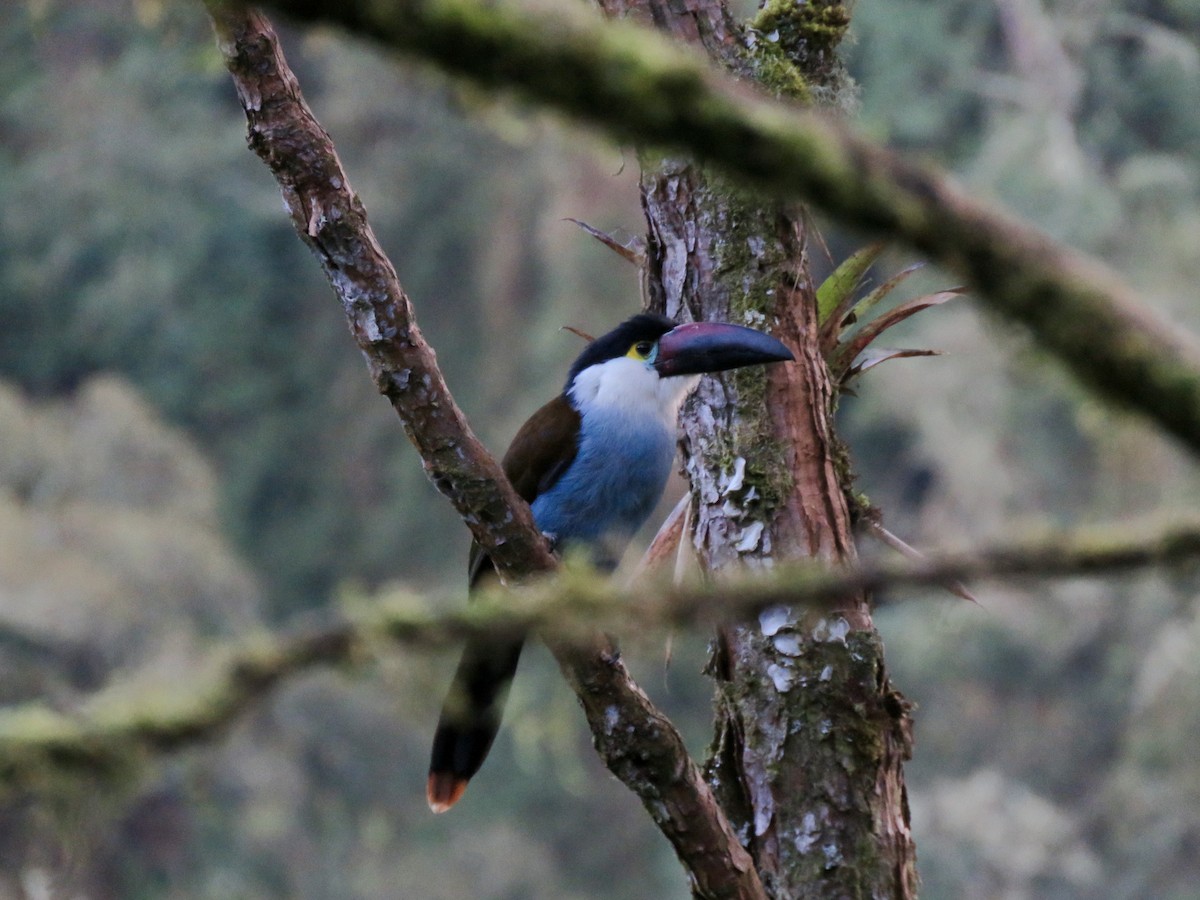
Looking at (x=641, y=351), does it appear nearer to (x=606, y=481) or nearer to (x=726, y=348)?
(x=606, y=481)

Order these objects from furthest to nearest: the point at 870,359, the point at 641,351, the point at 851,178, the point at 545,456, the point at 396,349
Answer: the point at 545,456, the point at 641,351, the point at 870,359, the point at 396,349, the point at 851,178

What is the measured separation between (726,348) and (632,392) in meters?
0.86

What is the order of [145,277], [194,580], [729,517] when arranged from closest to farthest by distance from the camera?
[729,517]
[194,580]
[145,277]

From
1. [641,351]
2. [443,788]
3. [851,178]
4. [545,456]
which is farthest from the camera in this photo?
[545,456]

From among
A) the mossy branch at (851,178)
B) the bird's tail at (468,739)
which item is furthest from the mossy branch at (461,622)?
the bird's tail at (468,739)

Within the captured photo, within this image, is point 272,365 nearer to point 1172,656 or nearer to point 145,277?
point 145,277

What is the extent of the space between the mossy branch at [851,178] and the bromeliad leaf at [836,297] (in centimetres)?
189

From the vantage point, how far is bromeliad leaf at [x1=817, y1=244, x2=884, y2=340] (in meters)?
2.86

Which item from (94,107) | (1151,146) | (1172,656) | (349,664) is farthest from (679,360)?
(94,107)

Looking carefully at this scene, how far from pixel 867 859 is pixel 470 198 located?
18.3 metres

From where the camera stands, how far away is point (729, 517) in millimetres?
2824

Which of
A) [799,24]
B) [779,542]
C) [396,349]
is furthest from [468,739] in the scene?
[799,24]

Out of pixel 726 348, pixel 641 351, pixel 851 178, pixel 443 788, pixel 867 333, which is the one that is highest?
pixel 641 351

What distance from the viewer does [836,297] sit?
2932 mm
